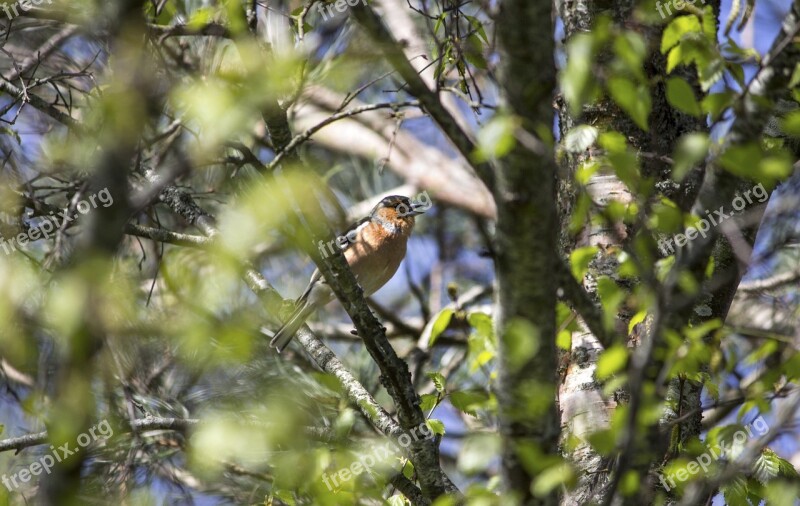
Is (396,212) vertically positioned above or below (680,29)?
above

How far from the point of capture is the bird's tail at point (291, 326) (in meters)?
4.59

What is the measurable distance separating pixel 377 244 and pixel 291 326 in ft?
6.00

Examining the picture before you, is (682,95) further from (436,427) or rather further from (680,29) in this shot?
(436,427)

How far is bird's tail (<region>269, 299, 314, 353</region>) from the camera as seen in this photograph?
15.0ft

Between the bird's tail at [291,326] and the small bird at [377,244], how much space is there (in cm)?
47

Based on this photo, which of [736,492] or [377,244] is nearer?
[736,492]

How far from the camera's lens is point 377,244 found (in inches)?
251

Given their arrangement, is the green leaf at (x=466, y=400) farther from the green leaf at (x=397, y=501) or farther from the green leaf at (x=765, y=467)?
the green leaf at (x=765, y=467)

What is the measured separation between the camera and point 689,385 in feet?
10.9

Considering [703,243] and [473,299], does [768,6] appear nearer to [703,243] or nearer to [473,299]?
[473,299]

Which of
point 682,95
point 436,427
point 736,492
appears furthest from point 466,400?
point 682,95

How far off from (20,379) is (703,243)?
4.70 m

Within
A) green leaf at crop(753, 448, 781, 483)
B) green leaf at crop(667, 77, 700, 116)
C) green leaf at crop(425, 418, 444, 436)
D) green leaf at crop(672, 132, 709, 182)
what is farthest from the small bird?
green leaf at crop(672, 132, 709, 182)

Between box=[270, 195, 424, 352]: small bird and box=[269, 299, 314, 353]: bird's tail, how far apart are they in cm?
47
